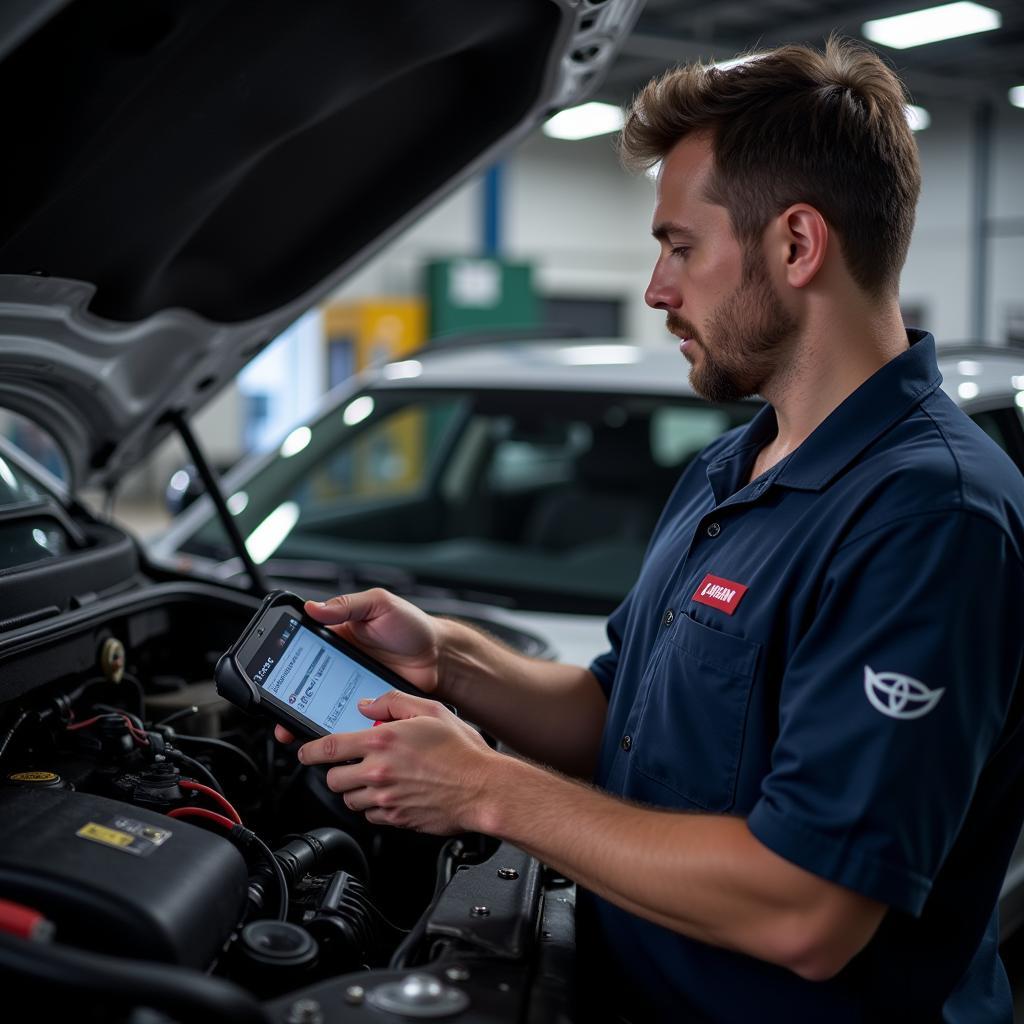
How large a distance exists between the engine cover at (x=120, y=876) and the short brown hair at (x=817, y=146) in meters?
0.89

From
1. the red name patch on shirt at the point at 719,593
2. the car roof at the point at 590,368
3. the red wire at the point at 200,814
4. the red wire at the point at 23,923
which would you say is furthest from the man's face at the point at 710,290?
the car roof at the point at 590,368

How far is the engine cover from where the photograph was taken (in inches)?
41.1

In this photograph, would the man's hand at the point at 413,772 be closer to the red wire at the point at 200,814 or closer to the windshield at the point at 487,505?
the red wire at the point at 200,814

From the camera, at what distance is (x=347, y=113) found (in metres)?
1.66

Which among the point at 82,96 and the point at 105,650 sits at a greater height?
the point at 82,96

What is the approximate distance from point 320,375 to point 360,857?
10.1 meters

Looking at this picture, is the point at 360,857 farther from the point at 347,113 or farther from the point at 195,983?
the point at 347,113

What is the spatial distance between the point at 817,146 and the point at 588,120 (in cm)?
1038

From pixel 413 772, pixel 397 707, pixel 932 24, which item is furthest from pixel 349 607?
pixel 932 24

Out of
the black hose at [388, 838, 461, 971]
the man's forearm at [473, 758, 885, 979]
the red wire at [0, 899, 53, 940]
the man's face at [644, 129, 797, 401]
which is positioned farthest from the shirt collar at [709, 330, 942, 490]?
the red wire at [0, 899, 53, 940]

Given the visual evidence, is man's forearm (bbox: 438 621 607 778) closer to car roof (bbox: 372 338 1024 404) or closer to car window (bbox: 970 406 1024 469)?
car roof (bbox: 372 338 1024 404)

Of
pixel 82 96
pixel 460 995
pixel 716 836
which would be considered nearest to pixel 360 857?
pixel 460 995

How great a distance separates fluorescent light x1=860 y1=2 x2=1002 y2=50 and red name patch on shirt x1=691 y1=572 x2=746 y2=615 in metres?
7.89

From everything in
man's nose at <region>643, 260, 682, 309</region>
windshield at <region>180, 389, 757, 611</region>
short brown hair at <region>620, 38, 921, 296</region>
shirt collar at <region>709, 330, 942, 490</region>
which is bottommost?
windshield at <region>180, 389, 757, 611</region>
